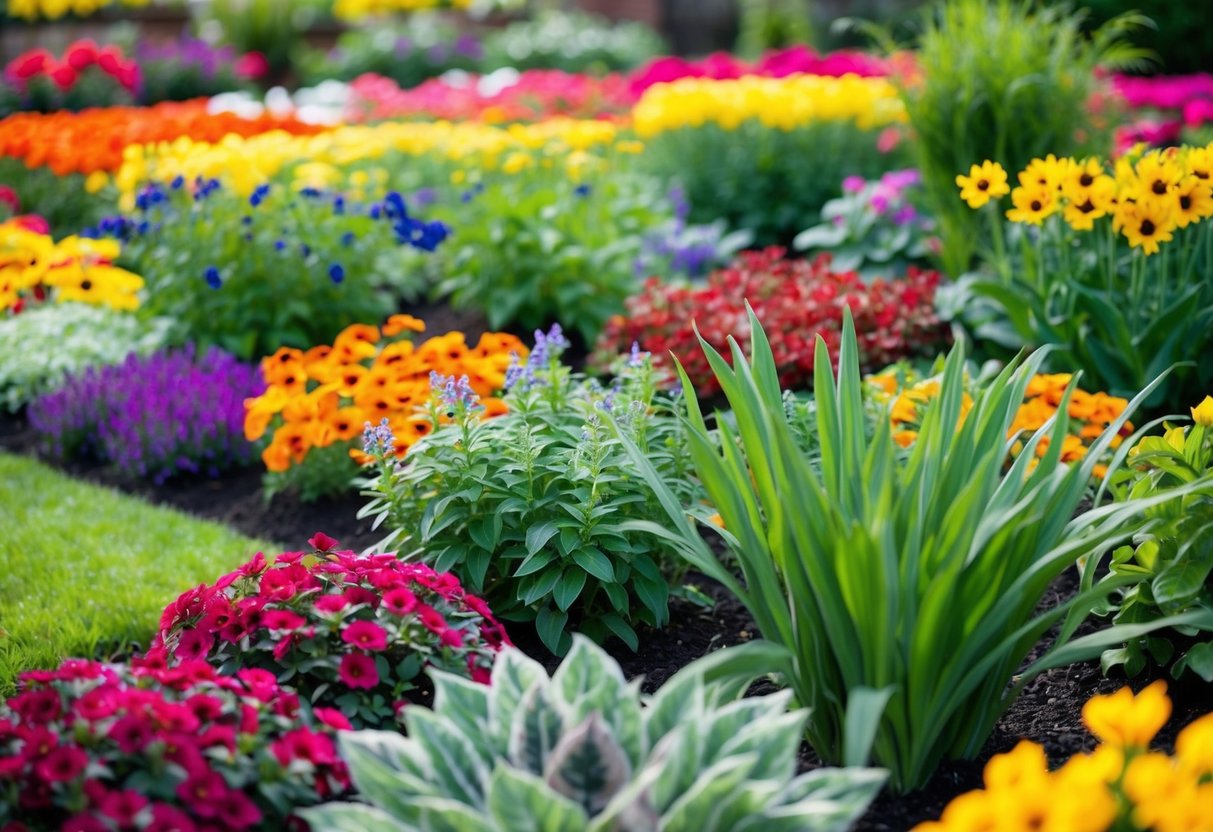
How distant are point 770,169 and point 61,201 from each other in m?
4.34

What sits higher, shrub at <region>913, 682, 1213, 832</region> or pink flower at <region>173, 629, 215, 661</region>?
shrub at <region>913, 682, 1213, 832</region>

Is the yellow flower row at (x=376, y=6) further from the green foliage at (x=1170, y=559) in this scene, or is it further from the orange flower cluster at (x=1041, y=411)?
the green foliage at (x=1170, y=559)

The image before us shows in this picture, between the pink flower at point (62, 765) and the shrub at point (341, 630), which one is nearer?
the pink flower at point (62, 765)

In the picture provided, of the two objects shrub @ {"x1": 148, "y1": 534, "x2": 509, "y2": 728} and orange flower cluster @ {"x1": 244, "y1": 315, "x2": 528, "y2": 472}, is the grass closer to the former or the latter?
orange flower cluster @ {"x1": 244, "y1": 315, "x2": 528, "y2": 472}

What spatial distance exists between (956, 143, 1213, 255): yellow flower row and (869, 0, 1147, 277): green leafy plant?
5.14 ft

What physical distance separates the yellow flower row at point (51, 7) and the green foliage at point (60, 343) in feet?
36.5

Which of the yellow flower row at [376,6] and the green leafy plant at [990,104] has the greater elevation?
the yellow flower row at [376,6]

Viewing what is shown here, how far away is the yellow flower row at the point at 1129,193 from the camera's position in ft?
11.7

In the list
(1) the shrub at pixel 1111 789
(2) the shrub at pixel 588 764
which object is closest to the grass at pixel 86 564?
(2) the shrub at pixel 588 764

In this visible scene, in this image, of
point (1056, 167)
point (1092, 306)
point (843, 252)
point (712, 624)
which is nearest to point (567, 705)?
point (712, 624)

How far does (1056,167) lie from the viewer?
3787 millimetres

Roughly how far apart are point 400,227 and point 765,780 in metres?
3.96

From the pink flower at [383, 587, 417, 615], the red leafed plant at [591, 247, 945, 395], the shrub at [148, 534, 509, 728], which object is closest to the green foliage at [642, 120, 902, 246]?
the red leafed plant at [591, 247, 945, 395]

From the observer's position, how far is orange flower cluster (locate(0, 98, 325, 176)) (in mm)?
7684
